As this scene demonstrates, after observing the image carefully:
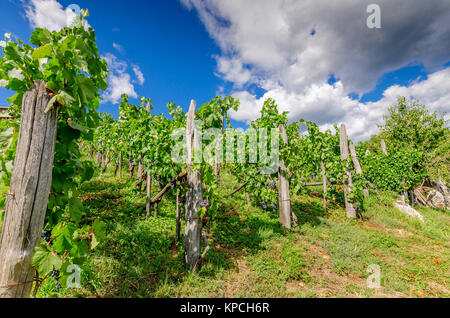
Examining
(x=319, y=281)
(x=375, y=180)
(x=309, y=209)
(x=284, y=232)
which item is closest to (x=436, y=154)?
(x=375, y=180)

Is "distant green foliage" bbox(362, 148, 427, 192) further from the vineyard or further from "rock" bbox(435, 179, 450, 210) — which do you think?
the vineyard

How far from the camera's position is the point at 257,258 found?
342 cm

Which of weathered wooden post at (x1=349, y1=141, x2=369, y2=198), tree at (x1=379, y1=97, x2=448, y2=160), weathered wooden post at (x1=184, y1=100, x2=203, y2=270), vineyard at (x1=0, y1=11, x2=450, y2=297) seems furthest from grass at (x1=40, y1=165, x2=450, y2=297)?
tree at (x1=379, y1=97, x2=448, y2=160)

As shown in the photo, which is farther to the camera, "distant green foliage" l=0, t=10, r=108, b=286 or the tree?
the tree

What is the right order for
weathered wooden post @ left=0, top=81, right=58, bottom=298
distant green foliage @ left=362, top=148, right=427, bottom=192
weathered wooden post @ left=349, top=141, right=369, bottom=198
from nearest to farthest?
weathered wooden post @ left=0, top=81, right=58, bottom=298 → weathered wooden post @ left=349, top=141, right=369, bottom=198 → distant green foliage @ left=362, top=148, right=427, bottom=192

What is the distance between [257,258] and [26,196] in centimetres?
324

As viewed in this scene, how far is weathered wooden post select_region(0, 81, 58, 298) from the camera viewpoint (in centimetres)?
139

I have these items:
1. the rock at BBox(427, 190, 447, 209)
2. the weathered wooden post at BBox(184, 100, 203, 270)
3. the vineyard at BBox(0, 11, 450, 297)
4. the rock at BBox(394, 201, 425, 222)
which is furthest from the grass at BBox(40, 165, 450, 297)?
the rock at BBox(427, 190, 447, 209)

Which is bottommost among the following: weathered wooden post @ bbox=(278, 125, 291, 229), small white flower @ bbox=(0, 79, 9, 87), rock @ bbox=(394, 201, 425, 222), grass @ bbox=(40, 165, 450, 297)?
grass @ bbox=(40, 165, 450, 297)

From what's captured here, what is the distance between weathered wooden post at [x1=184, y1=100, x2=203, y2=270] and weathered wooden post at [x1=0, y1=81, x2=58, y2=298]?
1676 millimetres

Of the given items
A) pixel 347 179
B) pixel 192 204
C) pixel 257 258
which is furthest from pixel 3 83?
pixel 347 179

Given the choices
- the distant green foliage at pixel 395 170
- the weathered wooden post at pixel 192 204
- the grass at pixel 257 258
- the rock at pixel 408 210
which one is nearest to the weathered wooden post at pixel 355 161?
the rock at pixel 408 210

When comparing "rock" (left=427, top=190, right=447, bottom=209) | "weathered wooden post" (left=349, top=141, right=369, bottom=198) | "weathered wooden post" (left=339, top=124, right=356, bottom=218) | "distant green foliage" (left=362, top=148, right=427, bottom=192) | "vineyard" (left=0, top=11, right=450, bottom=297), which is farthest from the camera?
"rock" (left=427, top=190, right=447, bottom=209)

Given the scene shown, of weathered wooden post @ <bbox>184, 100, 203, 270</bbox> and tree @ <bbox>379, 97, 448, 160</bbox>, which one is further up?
tree @ <bbox>379, 97, 448, 160</bbox>
